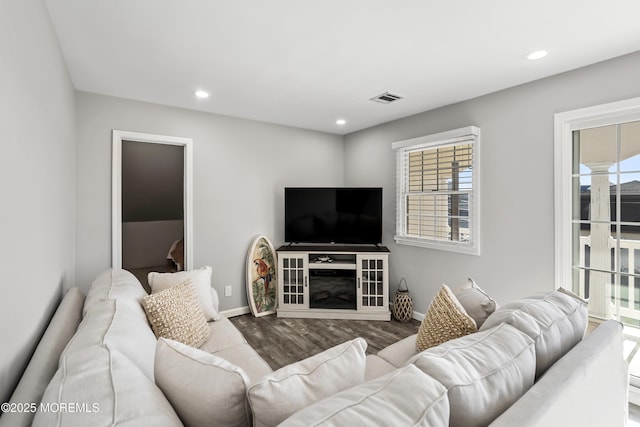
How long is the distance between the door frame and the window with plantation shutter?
8.42 feet

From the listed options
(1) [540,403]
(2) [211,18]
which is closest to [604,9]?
(1) [540,403]

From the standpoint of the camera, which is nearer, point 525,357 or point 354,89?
point 525,357

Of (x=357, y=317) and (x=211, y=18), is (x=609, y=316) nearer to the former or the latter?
(x=357, y=317)

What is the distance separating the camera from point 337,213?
4074 millimetres

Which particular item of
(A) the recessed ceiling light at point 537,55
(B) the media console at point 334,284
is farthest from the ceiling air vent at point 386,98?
(B) the media console at point 334,284

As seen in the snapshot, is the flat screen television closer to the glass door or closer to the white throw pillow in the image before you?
the white throw pillow

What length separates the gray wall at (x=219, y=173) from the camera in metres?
2.91

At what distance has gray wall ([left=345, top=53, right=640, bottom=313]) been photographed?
7.72ft

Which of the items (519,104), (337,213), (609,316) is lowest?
(609,316)

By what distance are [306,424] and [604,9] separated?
253 centimetres

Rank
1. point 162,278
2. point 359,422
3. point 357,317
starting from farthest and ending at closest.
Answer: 1. point 357,317
2. point 162,278
3. point 359,422

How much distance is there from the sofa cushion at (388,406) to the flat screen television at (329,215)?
10.6ft

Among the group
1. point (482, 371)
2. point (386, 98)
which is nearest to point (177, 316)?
point (482, 371)

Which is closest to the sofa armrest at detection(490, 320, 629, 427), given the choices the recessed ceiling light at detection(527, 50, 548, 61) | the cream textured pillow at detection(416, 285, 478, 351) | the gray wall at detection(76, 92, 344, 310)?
the cream textured pillow at detection(416, 285, 478, 351)
